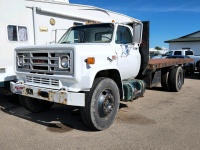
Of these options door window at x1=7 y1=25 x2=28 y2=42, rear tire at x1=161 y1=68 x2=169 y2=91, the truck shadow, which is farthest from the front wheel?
rear tire at x1=161 y1=68 x2=169 y2=91

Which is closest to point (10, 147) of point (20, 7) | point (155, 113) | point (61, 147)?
point (61, 147)

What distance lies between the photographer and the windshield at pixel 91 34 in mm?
5748

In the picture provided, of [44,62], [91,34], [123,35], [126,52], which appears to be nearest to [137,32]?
[123,35]

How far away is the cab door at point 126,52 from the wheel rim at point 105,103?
0.79 metres

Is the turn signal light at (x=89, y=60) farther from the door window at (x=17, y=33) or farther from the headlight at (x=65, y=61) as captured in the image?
the door window at (x=17, y=33)

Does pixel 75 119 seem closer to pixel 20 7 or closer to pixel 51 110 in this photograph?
pixel 51 110

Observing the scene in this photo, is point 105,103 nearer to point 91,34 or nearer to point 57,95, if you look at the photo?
point 57,95

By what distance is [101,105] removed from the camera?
485 cm

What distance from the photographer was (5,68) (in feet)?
21.1

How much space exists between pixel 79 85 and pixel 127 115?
199cm

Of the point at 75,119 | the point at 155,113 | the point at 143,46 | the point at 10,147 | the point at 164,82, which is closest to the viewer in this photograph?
the point at 10,147

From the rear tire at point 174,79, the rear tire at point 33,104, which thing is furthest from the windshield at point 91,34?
the rear tire at point 174,79

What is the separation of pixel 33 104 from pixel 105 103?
2076 millimetres

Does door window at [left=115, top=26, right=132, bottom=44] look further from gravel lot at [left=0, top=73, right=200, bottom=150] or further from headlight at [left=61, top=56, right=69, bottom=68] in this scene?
gravel lot at [left=0, top=73, right=200, bottom=150]
